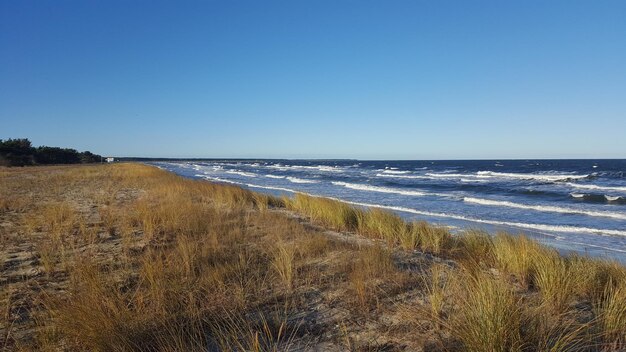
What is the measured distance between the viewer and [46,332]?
3.42 metres

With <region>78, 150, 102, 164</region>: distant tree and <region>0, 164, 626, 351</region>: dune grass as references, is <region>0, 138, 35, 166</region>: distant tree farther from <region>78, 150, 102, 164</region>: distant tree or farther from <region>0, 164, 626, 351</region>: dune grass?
<region>0, 164, 626, 351</region>: dune grass

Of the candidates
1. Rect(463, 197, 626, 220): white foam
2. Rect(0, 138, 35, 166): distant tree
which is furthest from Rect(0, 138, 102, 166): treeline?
Rect(463, 197, 626, 220): white foam

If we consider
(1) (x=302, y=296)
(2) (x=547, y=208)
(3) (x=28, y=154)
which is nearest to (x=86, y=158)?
(3) (x=28, y=154)

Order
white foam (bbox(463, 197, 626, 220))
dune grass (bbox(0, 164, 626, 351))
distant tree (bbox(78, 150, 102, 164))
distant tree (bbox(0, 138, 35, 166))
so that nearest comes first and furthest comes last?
dune grass (bbox(0, 164, 626, 351)), white foam (bbox(463, 197, 626, 220)), distant tree (bbox(0, 138, 35, 166)), distant tree (bbox(78, 150, 102, 164))

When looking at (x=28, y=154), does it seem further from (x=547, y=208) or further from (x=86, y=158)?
(x=547, y=208)

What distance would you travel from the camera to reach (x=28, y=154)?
197 ft

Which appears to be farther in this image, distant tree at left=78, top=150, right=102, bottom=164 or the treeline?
distant tree at left=78, top=150, right=102, bottom=164

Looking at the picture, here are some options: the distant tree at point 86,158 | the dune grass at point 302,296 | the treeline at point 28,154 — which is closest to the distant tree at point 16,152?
the treeline at point 28,154

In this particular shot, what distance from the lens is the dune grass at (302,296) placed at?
3.38 meters

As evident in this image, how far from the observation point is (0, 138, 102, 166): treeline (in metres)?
53.7

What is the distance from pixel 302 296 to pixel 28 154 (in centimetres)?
7096

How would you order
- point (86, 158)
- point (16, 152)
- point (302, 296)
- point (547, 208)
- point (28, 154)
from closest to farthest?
point (302, 296) < point (547, 208) < point (16, 152) < point (28, 154) < point (86, 158)

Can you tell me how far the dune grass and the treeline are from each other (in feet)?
190

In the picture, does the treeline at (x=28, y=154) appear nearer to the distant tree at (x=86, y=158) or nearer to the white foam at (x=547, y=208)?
the distant tree at (x=86, y=158)
